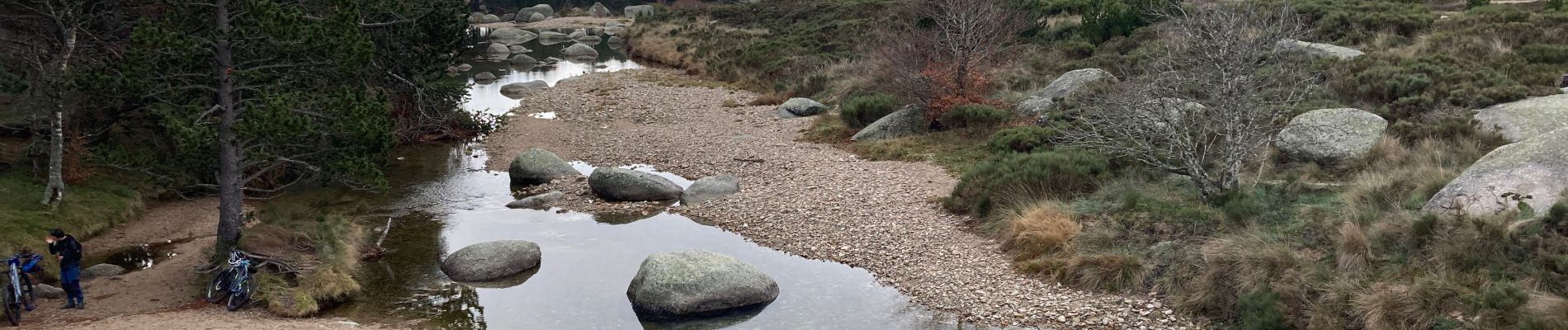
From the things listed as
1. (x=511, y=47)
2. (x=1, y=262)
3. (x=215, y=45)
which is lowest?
(x=511, y=47)

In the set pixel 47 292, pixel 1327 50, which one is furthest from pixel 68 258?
pixel 1327 50

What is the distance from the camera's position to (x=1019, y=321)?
12266 millimetres

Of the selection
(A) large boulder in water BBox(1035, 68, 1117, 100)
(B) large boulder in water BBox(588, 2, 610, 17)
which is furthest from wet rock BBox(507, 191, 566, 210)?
(B) large boulder in water BBox(588, 2, 610, 17)

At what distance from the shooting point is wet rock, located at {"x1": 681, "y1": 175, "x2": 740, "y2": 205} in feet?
64.8

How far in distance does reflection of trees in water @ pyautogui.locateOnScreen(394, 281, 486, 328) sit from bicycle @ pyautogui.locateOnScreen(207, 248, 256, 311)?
1.95 metres

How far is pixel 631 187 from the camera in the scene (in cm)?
1988

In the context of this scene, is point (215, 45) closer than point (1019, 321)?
No

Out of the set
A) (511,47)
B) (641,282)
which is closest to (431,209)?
(641,282)

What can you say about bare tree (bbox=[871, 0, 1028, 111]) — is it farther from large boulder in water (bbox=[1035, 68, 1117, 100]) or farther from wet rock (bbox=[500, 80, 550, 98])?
wet rock (bbox=[500, 80, 550, 98])

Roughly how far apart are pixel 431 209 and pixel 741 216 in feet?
20.3

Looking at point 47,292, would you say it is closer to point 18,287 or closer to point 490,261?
point 18,287

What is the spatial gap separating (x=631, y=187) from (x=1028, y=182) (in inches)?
303

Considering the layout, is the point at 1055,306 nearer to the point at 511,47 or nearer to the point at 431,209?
the point at 431,209

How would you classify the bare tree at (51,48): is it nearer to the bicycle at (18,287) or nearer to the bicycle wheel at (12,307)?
the bicycle at (18,287)
